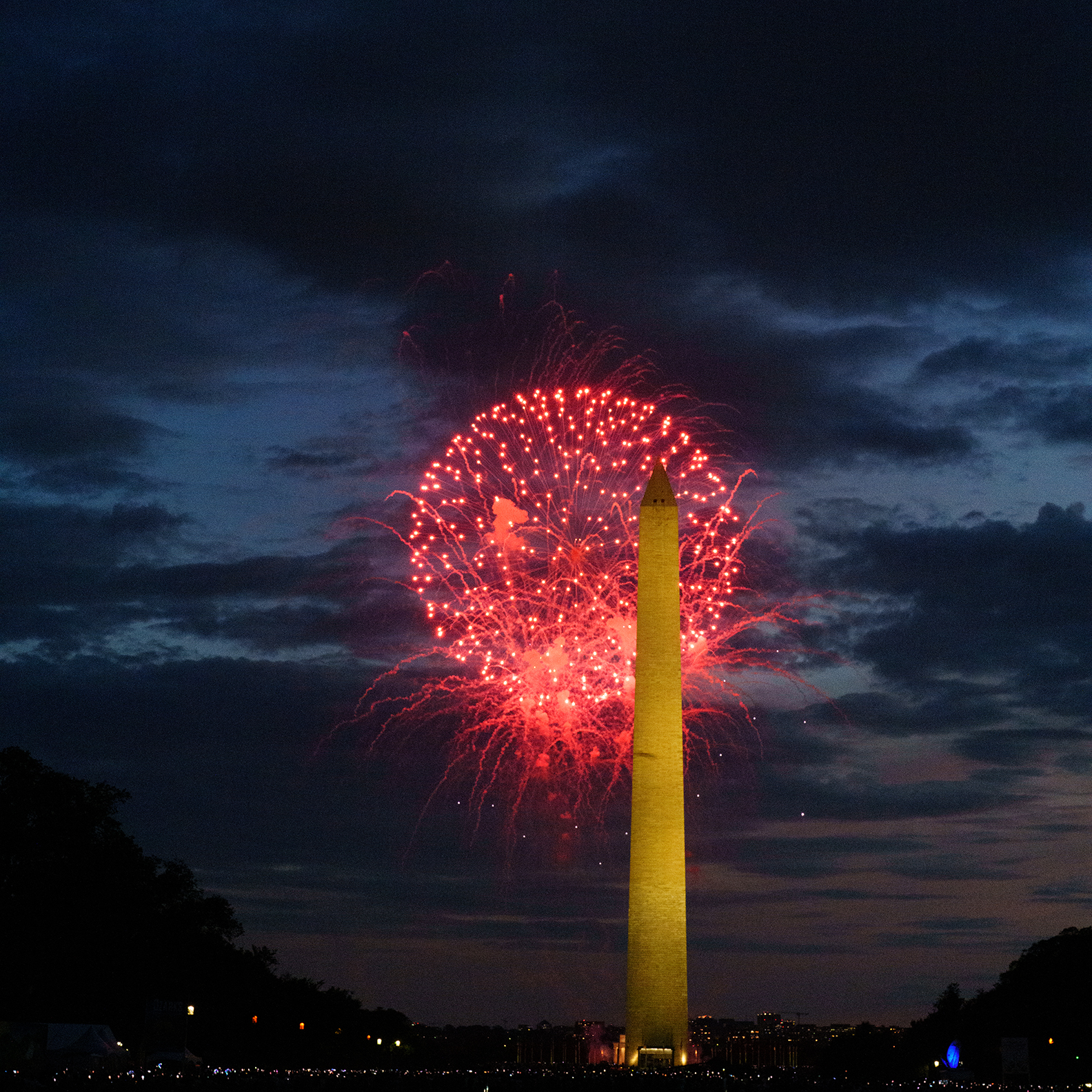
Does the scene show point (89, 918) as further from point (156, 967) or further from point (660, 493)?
point (660, 493)

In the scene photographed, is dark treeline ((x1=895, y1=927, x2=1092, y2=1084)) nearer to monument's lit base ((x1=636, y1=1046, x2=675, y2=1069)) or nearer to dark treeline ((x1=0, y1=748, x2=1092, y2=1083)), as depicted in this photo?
dark treeline ((x1=0, y1=748, x2=1092, y2=1083))

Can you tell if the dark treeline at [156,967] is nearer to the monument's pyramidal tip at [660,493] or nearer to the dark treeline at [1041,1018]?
the dark treeline at [1041,1018]

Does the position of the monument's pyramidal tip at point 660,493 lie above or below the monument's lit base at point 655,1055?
above

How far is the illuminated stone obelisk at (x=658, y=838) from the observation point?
62781 millimetres

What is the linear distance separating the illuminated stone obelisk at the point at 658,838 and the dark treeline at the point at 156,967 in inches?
945

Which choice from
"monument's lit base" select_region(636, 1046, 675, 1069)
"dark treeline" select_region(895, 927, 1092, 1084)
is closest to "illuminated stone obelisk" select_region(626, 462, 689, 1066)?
"monument's lit base" select_region(636, 1046, 675, 1069)

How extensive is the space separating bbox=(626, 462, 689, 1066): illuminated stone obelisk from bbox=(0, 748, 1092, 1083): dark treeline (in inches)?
945

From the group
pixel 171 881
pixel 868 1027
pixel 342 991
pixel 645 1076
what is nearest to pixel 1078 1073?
pixel 645 1076

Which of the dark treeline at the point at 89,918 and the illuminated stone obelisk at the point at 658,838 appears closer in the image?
the illuminated stone obelisk at the point at 658,838

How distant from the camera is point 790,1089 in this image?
4522cm

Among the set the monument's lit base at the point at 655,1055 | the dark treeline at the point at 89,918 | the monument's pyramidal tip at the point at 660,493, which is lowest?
the monument's lit base at the point at 655,1055

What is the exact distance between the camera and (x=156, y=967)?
84.2 meters

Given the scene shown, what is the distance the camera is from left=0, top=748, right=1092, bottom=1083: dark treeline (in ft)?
246

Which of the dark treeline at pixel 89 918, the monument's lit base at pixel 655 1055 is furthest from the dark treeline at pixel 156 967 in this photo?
the monument's lit base at pixel 655 1055
